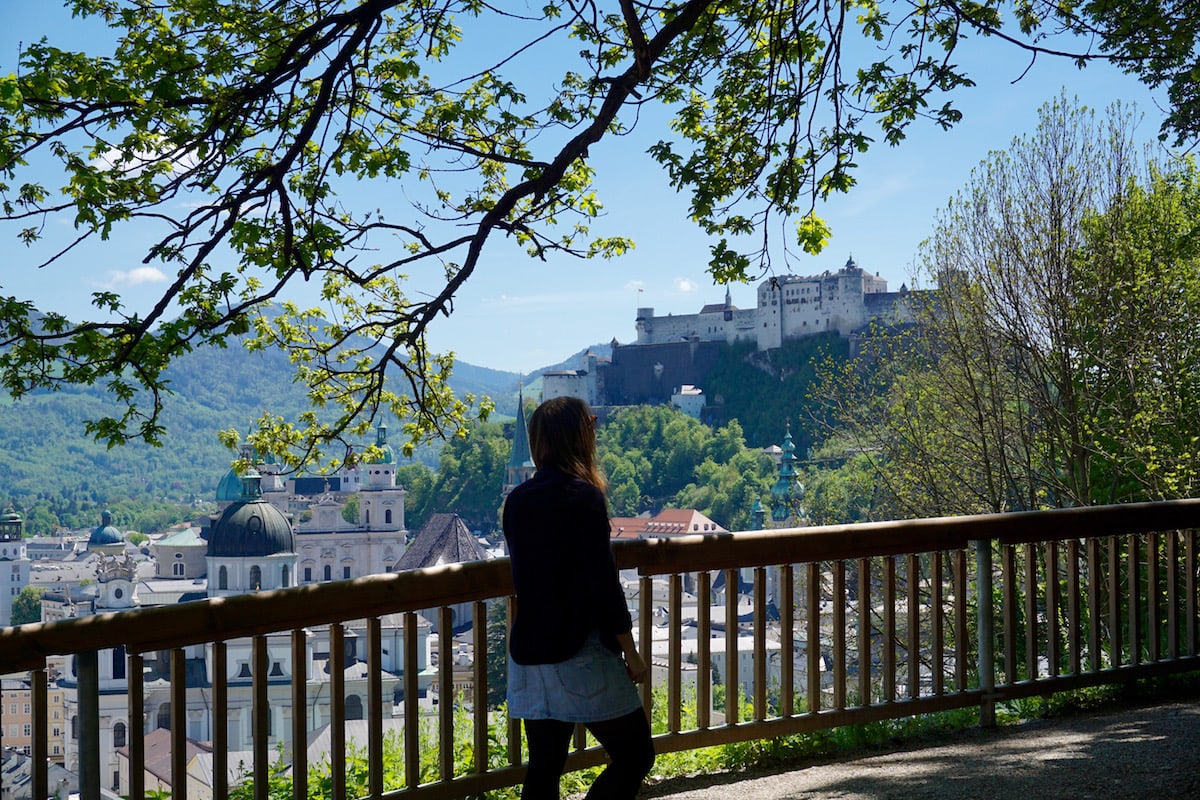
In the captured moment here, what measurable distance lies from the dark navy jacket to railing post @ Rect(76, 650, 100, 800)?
3.73 ft

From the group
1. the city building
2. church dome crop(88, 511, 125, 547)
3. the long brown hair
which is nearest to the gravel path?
the long brown hair

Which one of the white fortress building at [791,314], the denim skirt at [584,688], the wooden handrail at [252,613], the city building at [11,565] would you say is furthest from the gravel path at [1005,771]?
the city building at [11,565]

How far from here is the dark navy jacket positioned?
112 inches

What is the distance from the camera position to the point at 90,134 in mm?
5391

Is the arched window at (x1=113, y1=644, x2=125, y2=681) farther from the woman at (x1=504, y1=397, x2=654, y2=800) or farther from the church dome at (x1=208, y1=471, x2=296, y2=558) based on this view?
the church dome at (x1=208, y1=471, x2=296, y2=558)

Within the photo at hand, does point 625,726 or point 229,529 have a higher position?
point 625,726

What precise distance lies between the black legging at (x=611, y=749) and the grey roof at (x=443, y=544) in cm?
7434

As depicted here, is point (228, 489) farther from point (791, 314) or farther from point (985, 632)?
point (985, 632)

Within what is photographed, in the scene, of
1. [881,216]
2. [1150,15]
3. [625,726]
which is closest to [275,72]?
[625,726]

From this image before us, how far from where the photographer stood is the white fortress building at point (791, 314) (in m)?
101

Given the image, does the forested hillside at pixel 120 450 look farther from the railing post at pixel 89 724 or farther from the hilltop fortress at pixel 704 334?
the railing post at pixel 89 724

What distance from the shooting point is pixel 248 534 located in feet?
241

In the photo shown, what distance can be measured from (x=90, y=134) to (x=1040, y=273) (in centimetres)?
1312

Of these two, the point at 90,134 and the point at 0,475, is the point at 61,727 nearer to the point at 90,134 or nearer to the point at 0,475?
the point at 90,134
